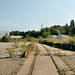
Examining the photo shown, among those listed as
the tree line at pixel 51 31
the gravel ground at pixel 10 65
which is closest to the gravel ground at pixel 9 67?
the gravel ground at pixel 10 65

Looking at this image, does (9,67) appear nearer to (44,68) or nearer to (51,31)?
(44,68)

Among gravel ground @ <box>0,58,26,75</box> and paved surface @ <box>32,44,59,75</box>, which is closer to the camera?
paved surface @ <box>32,44,59,75</box>

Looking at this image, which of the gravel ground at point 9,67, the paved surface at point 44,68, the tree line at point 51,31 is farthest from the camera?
the tree line at point 51,31

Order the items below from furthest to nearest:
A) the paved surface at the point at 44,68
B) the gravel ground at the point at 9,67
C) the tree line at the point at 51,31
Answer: the tree line at the point at 51,31
the gravel ground at the point at 9,67
the paved surface at the point at 44,68

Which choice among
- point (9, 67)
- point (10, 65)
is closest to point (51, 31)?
point (10, 65)

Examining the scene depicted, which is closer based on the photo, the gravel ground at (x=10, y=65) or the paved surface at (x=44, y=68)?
the paved surface at (x=44, y=68)

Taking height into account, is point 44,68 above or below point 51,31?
below

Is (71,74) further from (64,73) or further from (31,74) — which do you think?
(31,74)

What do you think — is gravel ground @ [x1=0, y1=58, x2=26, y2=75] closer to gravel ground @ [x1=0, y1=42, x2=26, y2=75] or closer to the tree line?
gravel ground @ [x1=0, y1=42, x2=26, y2=75]

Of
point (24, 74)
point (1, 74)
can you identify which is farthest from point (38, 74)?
point (1, 74)

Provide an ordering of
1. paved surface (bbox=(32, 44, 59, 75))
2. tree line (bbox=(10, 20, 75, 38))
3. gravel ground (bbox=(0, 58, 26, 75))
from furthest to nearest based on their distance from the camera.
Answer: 1. tree line (bbox=(10, 20, 75, 38))
2. gravel ground (bbox=(0, 58, 26, 75))
3. paved surface (bbox=(32, 44, 59, 75))

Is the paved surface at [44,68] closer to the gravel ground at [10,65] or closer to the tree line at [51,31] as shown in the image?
the gravel ground at [10,65]

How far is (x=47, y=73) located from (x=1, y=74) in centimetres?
160

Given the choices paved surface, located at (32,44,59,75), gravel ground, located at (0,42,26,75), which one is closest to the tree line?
gravel ground, located at (0,42,26,75)
